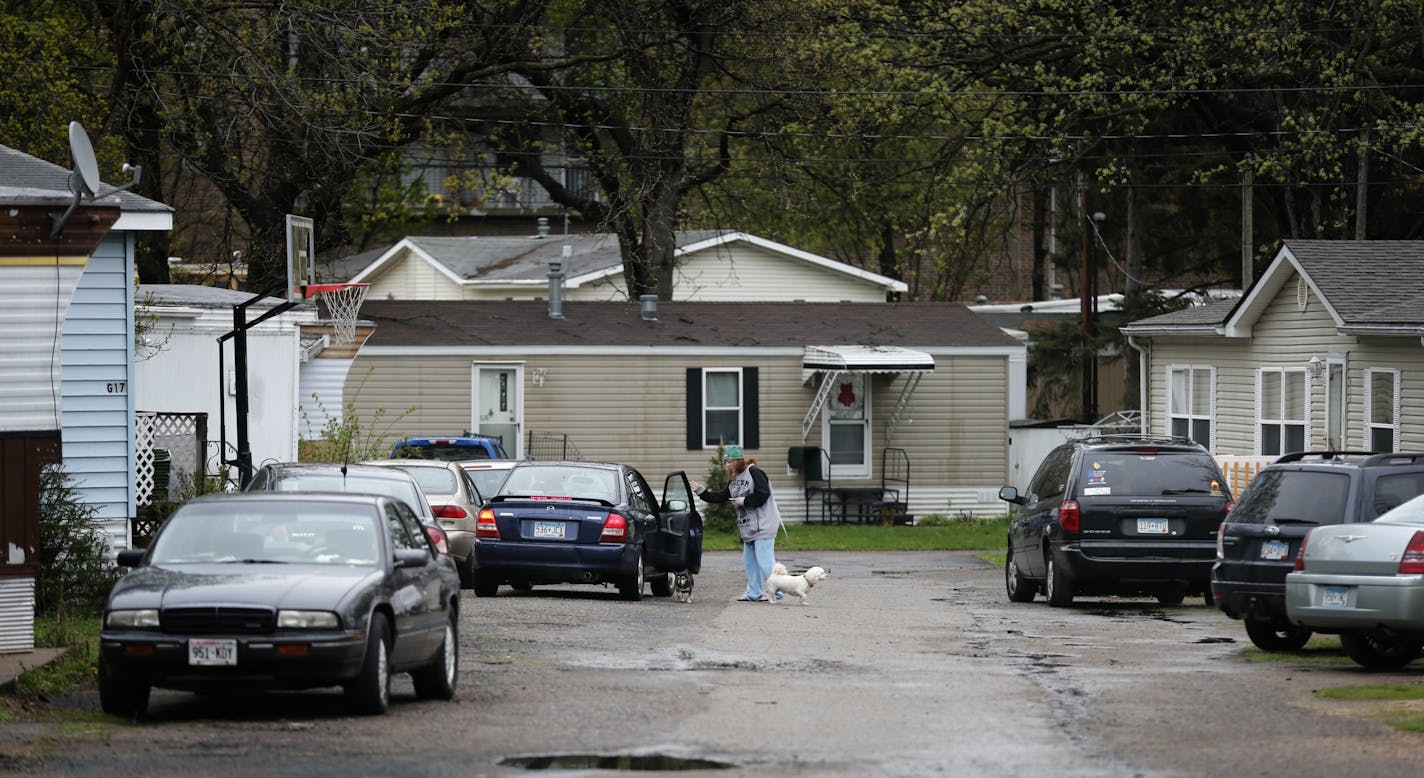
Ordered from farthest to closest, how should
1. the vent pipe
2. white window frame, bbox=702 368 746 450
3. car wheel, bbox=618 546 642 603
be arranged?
the vent pipe → white window frame, bbox=702 368 746 450 → car wheel, bbox=618 546 642 603

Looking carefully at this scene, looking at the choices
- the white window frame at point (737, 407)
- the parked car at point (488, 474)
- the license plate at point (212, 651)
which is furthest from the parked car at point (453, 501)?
the white window frame at point (737, 407)

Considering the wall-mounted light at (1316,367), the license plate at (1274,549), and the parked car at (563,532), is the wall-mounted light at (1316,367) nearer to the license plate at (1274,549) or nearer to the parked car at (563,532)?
the parked car at (563,532)

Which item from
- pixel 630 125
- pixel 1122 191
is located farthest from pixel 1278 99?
pixel 630 125

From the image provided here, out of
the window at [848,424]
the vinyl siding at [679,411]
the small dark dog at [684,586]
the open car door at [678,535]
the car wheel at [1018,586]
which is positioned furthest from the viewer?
the window at [848,424]

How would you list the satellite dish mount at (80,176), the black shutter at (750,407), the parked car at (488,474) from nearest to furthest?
the satellite dish mount at (80,176) < the parked car at (488,474) < the black shutter at (750,407)

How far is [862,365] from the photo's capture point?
36.9 m

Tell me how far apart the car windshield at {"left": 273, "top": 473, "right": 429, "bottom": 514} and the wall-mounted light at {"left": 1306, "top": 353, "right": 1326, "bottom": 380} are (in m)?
14.1

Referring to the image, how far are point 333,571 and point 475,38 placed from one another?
1008 inches

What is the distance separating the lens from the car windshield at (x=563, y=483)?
2148cm

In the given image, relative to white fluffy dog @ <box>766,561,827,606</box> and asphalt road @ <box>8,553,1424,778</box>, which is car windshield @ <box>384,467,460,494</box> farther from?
white fluffy dog @ <box>766,561,827,606</box>

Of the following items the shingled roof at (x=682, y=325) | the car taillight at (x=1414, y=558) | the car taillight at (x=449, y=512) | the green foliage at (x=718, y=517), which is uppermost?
the shingled roof at (x=682, y=325)

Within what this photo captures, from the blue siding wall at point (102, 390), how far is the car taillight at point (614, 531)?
4.89 meters

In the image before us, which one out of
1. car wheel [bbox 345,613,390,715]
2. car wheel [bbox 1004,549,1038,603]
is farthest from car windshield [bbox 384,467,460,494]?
car wheel [bbox 345,613,390,715]

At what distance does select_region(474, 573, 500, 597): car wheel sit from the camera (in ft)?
69.4
